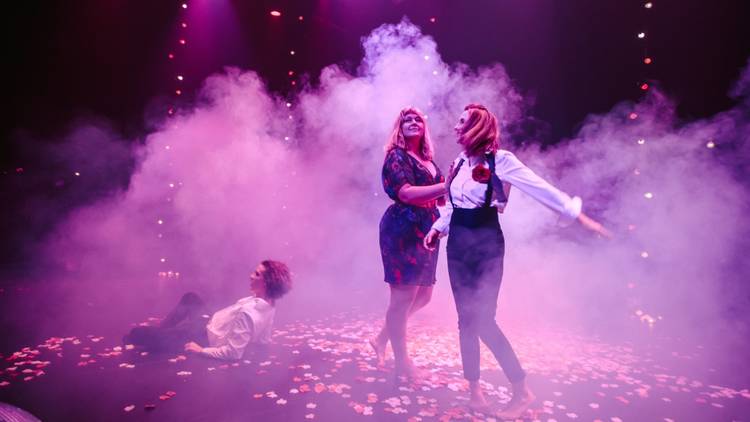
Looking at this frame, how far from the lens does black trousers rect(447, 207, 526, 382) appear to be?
2.71 metres

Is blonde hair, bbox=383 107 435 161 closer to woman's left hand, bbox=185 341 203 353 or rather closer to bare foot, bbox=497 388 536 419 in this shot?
bare foot, bbox=497 388 536 419

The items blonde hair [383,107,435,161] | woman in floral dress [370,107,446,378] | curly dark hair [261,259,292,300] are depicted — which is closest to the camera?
woman in floral dress [370,107,446,378]

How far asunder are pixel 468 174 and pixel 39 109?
1165 cm

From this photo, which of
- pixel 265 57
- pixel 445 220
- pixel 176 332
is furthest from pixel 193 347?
pixel 265 57

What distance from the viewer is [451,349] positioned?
15.9 ft

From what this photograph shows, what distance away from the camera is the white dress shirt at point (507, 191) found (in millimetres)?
2430

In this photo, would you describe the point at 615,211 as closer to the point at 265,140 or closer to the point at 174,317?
the point at 174,317

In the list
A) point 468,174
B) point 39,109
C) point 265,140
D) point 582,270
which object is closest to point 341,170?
point 265,140

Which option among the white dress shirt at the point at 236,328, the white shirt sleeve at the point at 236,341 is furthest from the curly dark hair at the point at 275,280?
the white shirt sleeve at the point at 236,341

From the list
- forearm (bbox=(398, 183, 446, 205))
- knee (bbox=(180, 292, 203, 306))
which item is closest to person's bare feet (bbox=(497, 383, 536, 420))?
forearm (bbox=(398, 183, 446, 205))

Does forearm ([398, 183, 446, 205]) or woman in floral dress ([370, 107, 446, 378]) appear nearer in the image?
forearm ([398, 183, 446, 205])

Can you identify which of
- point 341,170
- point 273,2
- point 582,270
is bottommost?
point 582,270

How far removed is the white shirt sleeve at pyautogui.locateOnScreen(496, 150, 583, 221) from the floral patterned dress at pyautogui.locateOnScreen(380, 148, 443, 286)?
34.2 inches

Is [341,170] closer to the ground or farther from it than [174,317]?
farther from it
